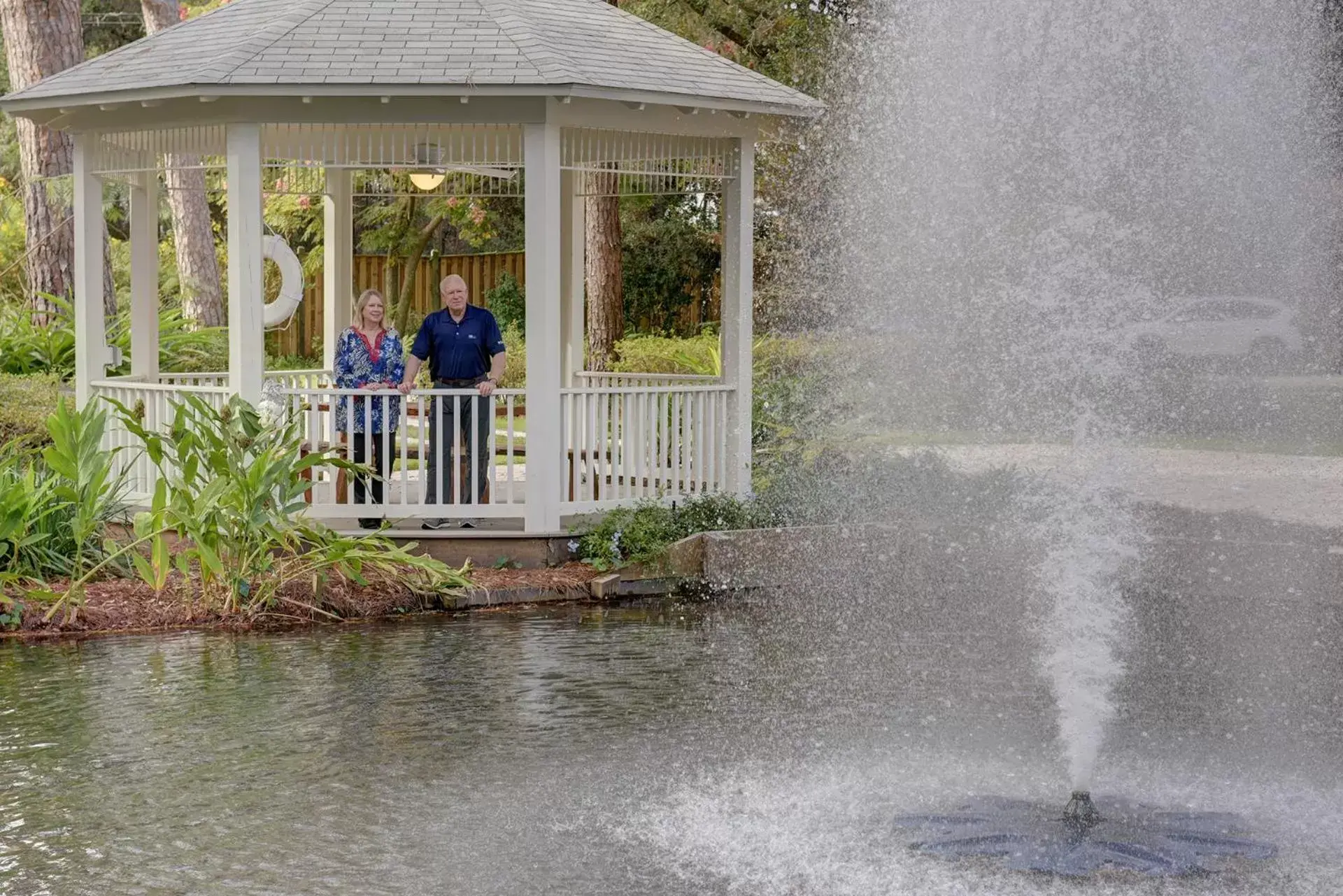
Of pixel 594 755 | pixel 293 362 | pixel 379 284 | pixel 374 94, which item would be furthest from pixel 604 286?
pixel 594 755

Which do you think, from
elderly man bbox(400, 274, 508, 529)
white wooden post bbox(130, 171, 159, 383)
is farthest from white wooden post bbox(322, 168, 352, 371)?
elderly man bbox(400, 274, 508, 529)

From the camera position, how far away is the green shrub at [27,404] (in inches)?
530

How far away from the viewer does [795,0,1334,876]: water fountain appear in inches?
306

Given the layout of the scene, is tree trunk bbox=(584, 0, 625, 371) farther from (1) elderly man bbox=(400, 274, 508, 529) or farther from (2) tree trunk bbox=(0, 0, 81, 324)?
(1) elderly man bbox=(400, 274, 508, 529)

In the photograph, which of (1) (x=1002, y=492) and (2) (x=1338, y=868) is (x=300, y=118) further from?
(2) (x=1338, y=868)

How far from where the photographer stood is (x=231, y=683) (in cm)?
845

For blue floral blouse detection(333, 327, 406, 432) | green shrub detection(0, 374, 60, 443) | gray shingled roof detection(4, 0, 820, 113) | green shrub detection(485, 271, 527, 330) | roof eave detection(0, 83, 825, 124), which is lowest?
green shrub detection(0, 374, 60, 443)

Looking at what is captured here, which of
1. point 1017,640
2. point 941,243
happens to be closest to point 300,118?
point 1017,640

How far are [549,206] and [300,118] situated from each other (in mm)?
1760

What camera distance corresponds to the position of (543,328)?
11695 millimetres

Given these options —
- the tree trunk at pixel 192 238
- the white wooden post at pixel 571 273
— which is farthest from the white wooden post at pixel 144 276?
the tree trunk at pixel 192 238

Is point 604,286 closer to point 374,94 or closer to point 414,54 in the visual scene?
point 414,54

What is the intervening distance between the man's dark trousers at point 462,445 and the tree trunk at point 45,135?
6.97 meters

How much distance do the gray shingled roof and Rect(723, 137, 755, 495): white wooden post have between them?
74cm
